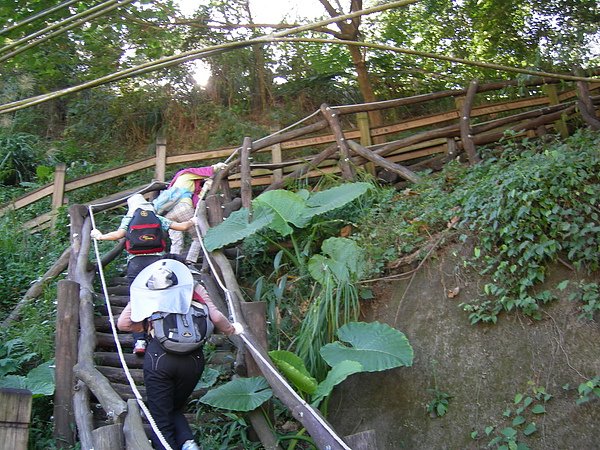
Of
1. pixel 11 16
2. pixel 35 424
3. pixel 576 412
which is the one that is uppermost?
pixel 11 16

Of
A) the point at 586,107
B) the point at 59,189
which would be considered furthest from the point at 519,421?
the point at 59,189

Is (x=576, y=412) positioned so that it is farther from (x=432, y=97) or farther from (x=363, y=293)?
(x=432, y=97)

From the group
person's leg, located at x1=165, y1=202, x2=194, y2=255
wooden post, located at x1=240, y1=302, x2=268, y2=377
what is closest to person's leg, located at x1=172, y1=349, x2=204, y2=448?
wooden post, located at x1=240, y1=302, x2=268, y2=377

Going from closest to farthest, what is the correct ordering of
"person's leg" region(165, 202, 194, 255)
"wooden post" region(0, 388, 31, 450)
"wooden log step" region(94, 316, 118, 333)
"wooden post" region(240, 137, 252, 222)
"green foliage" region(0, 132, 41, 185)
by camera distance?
"wooden post" region(0, 388, 31, 450) → "wooden log step" region(94, 316, 118, 333) → "wooden post" region(240, 137, 252, 222) → "person's leg" region(165, 202, 194, 255) → "green foliage" region(0, 132, 41, 185)

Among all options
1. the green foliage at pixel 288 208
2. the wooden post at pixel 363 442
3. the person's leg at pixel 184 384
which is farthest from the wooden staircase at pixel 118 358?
the wooden post at pixel 363 442

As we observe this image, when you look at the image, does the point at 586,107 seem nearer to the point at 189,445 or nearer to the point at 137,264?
the point at 137,264

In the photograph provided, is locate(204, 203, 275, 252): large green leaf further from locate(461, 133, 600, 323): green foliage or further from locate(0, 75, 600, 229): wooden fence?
locate(461, 133, 600, 323): green foliage

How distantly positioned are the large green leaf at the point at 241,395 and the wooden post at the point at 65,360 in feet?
4.44

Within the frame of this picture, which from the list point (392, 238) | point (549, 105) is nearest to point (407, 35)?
point (549, 105)

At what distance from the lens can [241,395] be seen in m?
5.62

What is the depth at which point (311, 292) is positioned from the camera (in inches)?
299

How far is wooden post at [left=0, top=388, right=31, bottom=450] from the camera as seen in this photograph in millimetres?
3555

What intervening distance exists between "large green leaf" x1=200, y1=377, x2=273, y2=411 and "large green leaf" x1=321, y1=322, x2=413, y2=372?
0.67 meters

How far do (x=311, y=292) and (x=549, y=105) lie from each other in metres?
5.96
